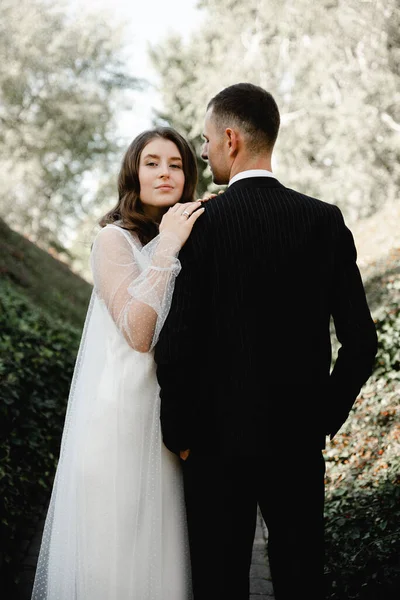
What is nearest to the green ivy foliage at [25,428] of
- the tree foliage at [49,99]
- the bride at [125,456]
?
the bride at [125,456]

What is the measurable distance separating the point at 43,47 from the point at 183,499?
22143mm

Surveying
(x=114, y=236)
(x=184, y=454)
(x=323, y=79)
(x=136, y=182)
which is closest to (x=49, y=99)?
(x=323, y=79)

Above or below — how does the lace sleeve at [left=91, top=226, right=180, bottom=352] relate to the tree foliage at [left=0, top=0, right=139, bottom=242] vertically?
below

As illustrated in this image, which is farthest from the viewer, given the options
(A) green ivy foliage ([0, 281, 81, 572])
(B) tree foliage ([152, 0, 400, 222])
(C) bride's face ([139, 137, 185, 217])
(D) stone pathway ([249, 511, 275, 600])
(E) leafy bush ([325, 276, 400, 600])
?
(B) tree foliage ([152, 0, 400, 222])

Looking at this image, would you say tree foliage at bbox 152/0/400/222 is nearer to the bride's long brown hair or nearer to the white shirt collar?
the bride's long brown hair

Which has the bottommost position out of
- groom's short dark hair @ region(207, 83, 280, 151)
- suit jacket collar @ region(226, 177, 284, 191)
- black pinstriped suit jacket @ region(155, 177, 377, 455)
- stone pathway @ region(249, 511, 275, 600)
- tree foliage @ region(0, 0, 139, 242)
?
stone pathway @ region(249, 511, 275, 600)

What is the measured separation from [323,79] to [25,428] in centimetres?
1419

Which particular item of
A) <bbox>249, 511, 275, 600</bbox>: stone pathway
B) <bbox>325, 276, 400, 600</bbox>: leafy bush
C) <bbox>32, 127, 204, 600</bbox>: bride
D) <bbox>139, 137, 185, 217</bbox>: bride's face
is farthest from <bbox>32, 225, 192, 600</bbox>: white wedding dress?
<bbox>249, 511, 275, 600</bbox>: stone pathway

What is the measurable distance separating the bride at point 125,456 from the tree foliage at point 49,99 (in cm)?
2003

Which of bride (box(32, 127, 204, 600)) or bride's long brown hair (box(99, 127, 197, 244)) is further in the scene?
bride's long brown hair (box(99, 127, 197, 244))

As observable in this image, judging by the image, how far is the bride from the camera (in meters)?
2.34

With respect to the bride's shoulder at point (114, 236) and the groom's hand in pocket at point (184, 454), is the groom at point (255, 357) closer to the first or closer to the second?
the groom's hand in pocket at point (184, 454)

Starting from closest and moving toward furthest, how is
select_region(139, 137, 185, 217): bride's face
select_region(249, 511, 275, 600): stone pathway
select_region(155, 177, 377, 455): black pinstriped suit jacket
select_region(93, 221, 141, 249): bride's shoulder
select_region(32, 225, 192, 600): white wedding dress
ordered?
select_region(155, 177, 377, 455): black pinstriped suit jacket
select_region(32, 225, 192, 600): white wedding dress
select_region(93, 221, 141, 249): bride's shoulder
select_region(139, 137, 185, 217): bride's face
select_region(249, 511, 275, 600): stone pathway

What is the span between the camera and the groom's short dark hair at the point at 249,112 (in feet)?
7.47
